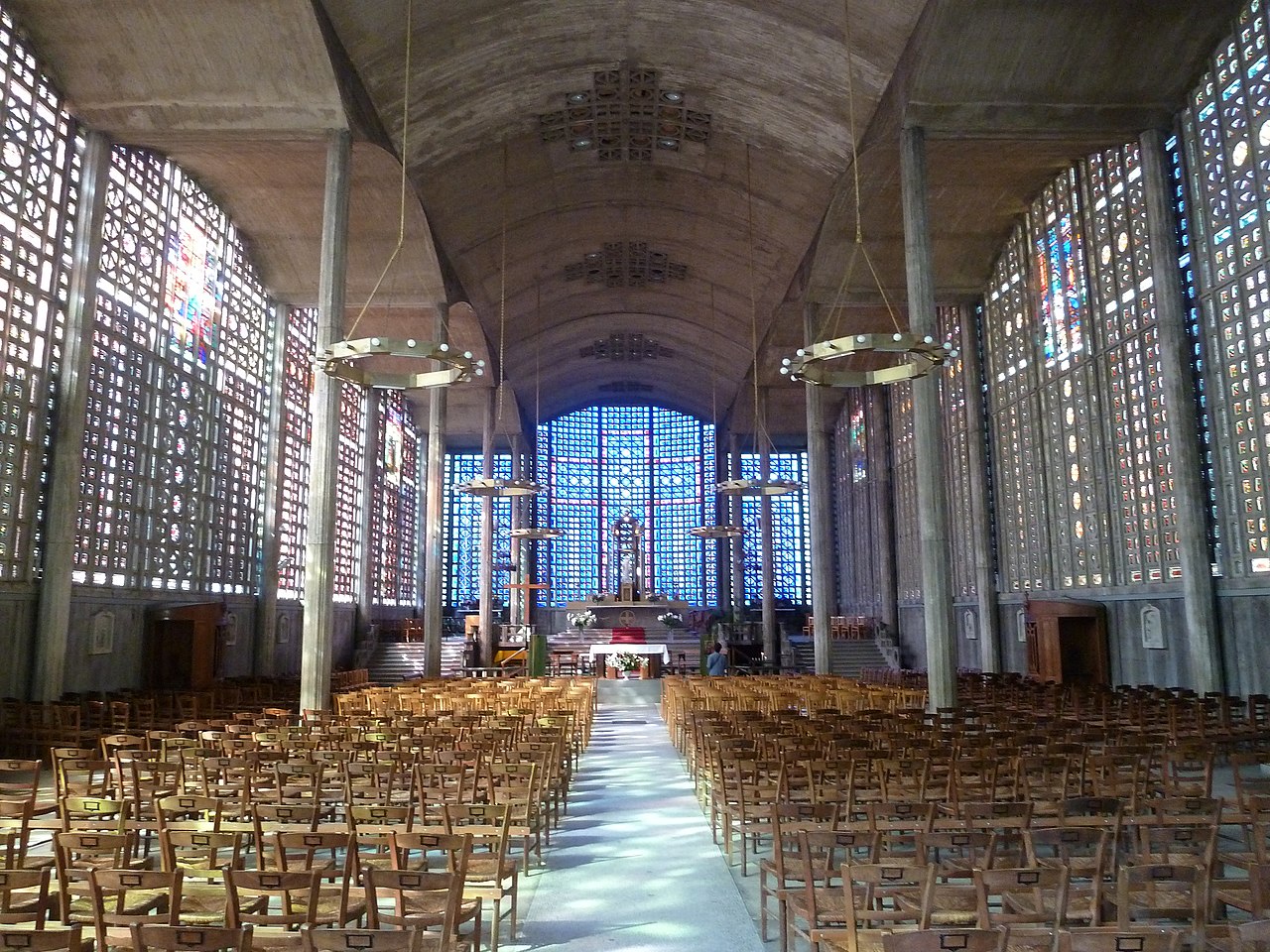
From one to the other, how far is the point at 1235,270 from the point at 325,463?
1610 centimetres

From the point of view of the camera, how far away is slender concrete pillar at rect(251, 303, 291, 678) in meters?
25.1

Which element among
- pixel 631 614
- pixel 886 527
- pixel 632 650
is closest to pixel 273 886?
pixel 632 650

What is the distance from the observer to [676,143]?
24.7 metres

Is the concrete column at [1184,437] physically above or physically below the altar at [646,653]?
above

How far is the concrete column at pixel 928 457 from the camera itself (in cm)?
1662

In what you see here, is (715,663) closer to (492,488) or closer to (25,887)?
(492,488)

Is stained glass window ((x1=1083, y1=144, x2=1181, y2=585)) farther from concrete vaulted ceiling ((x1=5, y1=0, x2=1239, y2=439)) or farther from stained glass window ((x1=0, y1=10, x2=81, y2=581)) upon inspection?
stained glass window ((x1=0, y1=10, x2=81, y2=581))

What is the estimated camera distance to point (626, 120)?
23.8 m

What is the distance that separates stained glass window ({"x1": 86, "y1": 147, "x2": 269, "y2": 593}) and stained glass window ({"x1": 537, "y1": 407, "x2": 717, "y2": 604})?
23912 mm

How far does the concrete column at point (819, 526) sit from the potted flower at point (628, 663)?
5657 millimetres

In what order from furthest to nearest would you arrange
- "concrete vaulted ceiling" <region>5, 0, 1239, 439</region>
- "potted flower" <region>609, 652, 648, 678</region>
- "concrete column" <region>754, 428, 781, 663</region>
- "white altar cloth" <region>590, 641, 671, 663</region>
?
"concrete column" <region>754, 428, 781, 663</region>, "potted flower" <region>609, 652, 648, 678</region>, "white altar cloth" <region>590, 641, 671, 663</region>, "concrete vaulted ceiling" <region>5, 0, 1239, 439</region>

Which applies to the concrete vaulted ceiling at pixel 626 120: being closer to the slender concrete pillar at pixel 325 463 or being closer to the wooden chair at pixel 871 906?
the slender concrete pillar at pixel 325 463

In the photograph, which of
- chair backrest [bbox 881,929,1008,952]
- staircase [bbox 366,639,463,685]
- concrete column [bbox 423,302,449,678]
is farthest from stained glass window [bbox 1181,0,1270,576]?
staircase [bbox 366,639,463,685]

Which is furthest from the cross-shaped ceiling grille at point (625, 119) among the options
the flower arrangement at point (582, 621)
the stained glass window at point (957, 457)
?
the flower arrangement at point (582, 621)
